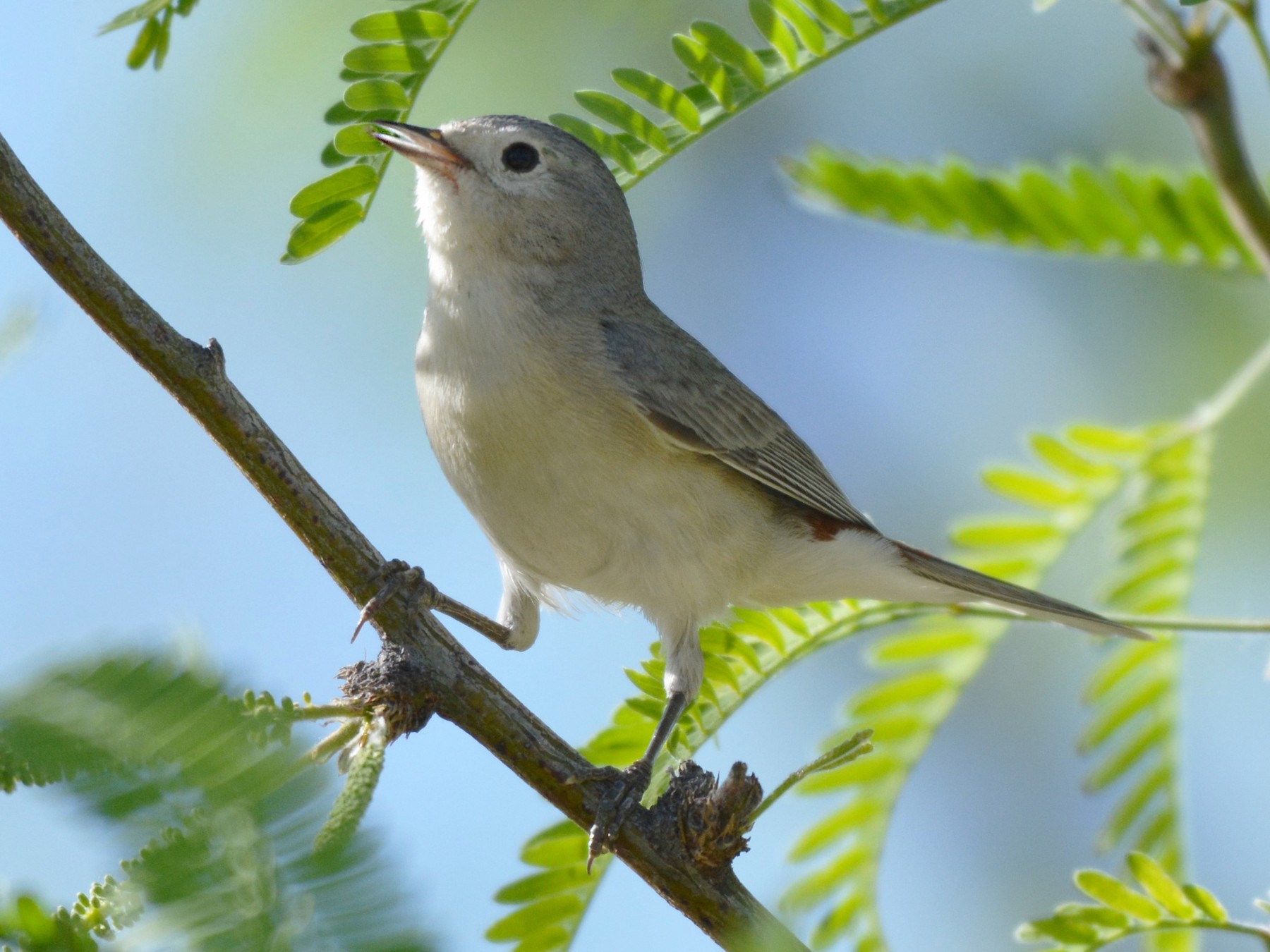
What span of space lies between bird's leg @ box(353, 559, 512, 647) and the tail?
4.38 ft

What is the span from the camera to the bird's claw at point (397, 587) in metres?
2.62

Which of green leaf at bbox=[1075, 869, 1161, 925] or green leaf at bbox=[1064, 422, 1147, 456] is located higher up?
green leaf at bbox=[1064, 422, 1147, 456]

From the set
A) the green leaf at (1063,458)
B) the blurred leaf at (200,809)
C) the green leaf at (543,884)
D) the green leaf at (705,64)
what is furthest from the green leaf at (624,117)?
the blurred leaf at (200,809)

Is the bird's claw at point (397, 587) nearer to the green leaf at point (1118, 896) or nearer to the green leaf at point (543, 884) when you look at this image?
the green leaf at point (543, 884)

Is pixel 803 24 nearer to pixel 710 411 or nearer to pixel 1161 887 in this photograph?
pixel 710 411

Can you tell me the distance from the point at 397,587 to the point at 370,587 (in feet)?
0.49

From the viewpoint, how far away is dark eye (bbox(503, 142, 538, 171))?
402 centimetres

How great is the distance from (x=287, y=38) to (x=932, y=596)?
11.5ft

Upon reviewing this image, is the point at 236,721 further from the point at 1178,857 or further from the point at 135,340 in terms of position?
the point at 1178,857

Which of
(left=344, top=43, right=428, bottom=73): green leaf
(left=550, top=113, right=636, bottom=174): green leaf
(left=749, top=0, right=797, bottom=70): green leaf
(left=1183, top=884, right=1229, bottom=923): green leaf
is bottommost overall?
(left=1183, top=884, right=1229, bottom=923): green leaf

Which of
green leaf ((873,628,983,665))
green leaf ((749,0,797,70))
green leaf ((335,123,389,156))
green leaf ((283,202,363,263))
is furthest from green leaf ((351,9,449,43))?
green leaf ((873,628,983,665))

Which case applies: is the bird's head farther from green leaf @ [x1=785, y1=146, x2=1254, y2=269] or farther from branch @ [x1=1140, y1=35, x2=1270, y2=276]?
branch @ [x1=1140, y1=35, x2=1270, y2=276]

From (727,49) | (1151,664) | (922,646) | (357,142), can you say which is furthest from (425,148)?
(1151,664)

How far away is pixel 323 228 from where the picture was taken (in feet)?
8.99
